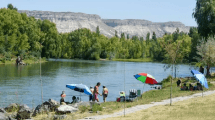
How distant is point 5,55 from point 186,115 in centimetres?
7080

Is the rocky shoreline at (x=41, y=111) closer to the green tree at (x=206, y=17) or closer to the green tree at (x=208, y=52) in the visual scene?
the green tree at (x=208, y=52)

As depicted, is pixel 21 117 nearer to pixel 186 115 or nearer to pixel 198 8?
pixel 186 115

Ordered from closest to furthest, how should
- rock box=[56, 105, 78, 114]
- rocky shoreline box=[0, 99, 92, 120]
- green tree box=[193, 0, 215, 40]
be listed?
rocky shoreline box=[0, 99, 92, 120], rock box=[56, 105, 78, 114], green tree box=[193, 0, 215, 40]

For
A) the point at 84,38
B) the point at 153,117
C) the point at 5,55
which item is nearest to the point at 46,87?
the point at 153,117

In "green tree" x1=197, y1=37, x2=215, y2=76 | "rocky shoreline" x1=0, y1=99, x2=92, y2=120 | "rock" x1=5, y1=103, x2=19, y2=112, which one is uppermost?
"green tree" x1=197, y1=37, x2=215, y2=76

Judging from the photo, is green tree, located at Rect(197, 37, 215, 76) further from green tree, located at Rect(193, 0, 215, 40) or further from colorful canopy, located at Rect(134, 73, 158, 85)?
colorful canopy, located at Rect(134, 73, 158, 85)

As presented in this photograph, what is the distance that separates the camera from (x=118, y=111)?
18844 mm

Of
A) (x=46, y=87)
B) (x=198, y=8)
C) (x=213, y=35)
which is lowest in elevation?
(x=46, y=87)

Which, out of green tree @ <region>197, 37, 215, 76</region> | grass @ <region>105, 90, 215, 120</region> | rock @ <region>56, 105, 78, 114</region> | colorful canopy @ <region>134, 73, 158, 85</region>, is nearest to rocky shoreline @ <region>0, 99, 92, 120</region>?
rock @ <region>56, 105, 78, 114</region>

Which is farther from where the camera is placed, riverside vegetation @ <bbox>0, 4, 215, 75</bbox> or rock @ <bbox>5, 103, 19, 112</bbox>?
riverside vegetation @ <bbox>0, 4, 215, 75</bbox>

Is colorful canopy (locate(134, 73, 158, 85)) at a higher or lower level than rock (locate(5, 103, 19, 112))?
higher

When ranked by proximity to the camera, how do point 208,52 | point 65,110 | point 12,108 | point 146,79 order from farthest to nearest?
point 208,52 → point 146,79 → point 12,108 → point 65,110

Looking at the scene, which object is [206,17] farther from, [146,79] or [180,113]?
[180,113]

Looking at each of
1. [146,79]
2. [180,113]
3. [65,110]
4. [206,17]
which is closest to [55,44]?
[206,17]
